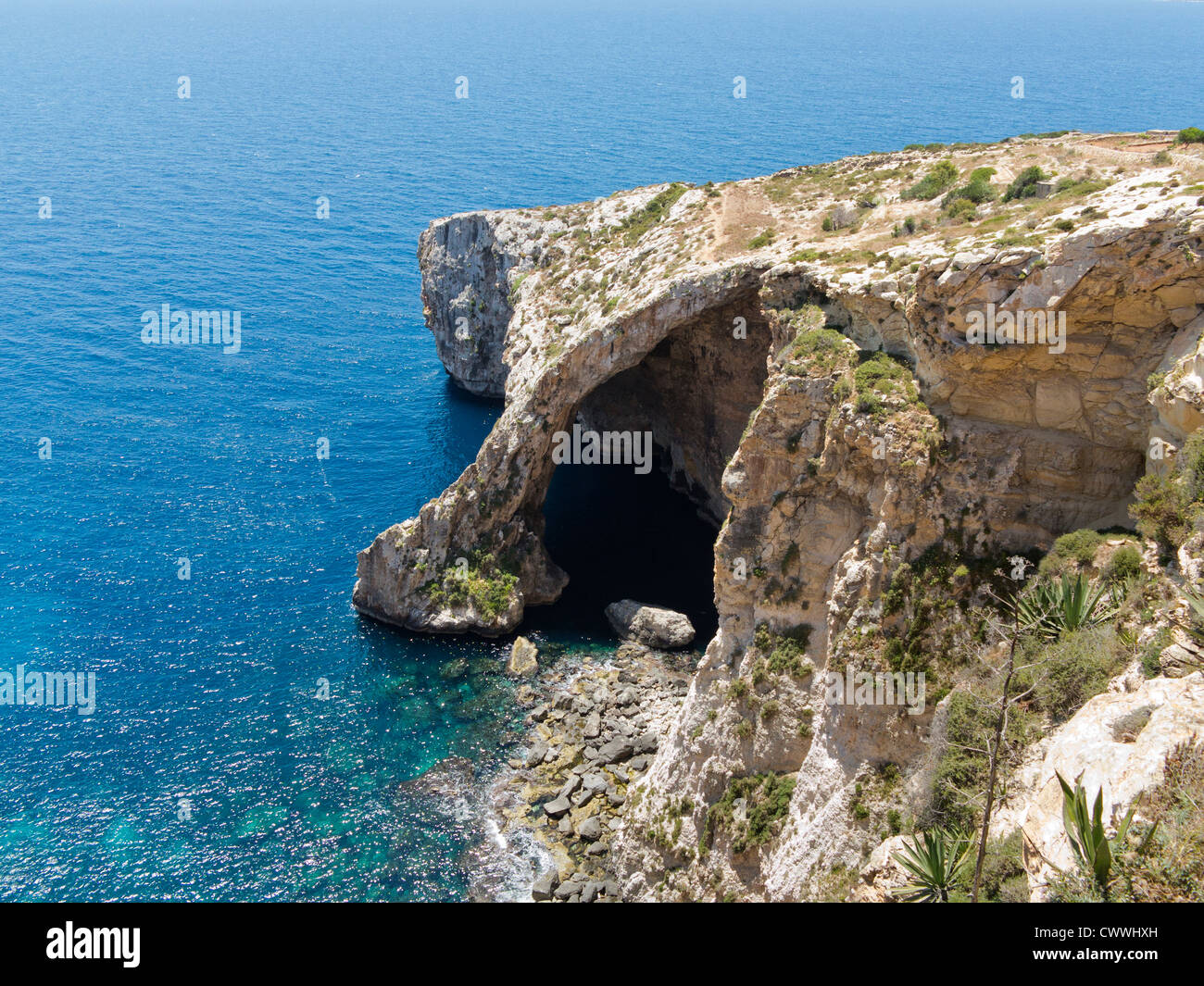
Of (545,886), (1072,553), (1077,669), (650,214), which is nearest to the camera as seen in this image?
(1077,669)

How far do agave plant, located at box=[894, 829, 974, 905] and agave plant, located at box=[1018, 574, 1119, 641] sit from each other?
6904mm

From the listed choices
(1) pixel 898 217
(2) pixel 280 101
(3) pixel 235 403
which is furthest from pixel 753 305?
(2) pixel 280 101

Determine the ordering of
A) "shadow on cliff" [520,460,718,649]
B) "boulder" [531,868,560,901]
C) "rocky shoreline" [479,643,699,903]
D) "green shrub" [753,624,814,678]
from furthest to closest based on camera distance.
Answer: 1. "shadow on cliff" [520,460,718,649]
2. "rocky shoreline" [479,643,699,903]
3. "boulder" [531,868,560,901]
4. "green shrub" [753,624,814,678]

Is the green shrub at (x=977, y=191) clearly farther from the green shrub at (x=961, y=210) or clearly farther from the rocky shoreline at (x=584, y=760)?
the rocky shoreline at (x=584, y=760)

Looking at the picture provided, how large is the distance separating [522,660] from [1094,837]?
39375 mm

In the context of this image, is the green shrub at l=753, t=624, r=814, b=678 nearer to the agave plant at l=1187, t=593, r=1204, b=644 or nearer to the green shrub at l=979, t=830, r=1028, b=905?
the green shrub at l=979, t=830, r=1028, b=905

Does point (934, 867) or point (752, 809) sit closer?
point (934, 867)

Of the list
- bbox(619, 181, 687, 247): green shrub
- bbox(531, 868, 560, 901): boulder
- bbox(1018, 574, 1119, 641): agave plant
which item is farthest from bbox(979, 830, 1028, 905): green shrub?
bbox(619, 181, 687, 247): green shrub

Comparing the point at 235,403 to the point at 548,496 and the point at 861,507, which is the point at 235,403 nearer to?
the point at 548,496

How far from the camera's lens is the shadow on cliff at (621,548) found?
58.4 m

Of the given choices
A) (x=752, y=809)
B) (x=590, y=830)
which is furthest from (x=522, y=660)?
(x=752, y=809)

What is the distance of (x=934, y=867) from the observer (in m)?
23.1

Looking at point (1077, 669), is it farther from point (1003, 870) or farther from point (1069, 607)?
point (1003, 870)

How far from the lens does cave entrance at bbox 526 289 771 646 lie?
58625mm
